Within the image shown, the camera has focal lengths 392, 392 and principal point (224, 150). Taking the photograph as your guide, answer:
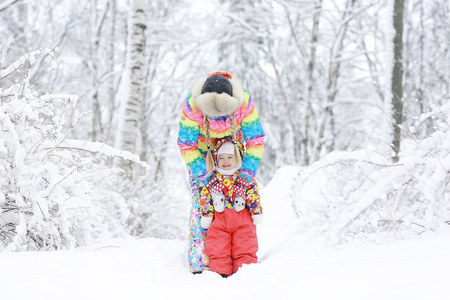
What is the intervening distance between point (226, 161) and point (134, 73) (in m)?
3.16

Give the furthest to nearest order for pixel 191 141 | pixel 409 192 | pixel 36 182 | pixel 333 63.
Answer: pixel 333 63, pixel 191 141, pixel 409 192, pixel 36 182

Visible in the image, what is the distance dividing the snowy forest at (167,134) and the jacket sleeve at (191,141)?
347mm

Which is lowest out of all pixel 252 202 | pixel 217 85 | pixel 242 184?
pixel 252 202

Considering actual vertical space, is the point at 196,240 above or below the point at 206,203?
below

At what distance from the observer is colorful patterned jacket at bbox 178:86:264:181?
9.17 ft

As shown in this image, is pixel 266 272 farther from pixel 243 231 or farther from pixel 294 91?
pixel 294 91

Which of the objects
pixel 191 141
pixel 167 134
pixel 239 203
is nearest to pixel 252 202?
pixel 239 203

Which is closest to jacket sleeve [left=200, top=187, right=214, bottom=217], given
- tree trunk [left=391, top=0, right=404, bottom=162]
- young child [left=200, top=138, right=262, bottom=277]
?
young child [left=200, top=138, right=262, bottom=277]

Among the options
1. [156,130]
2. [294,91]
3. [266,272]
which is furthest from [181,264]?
[294,91]

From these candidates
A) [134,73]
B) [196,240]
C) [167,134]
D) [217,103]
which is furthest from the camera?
[167,134]

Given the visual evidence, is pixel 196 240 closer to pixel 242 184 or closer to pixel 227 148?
pixel 242 184

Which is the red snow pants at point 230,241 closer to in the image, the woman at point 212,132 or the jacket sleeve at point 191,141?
the woman at point 212,132

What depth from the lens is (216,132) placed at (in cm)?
283

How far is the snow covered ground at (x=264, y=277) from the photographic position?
1.49 m
